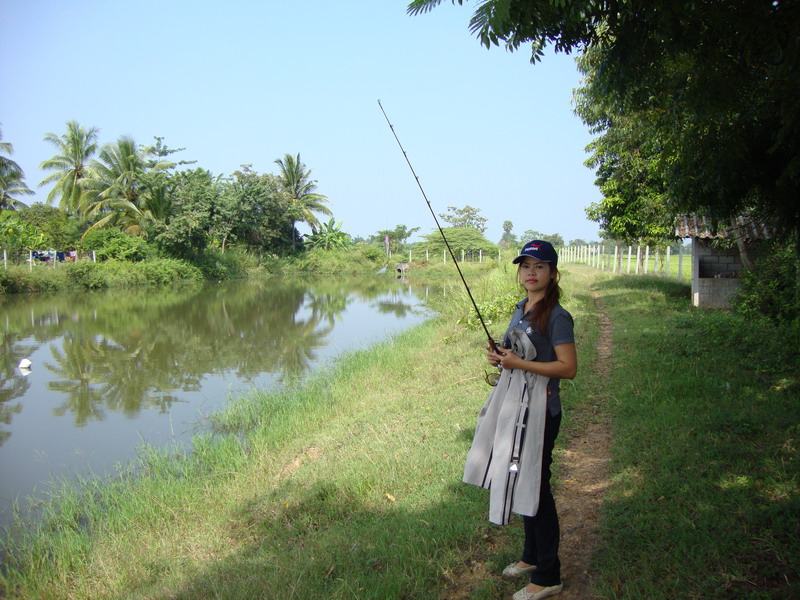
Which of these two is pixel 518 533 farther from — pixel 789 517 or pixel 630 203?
pixel 630 203

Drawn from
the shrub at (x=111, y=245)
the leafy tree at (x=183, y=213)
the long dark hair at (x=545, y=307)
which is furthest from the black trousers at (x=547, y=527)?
the leafy tree at (x=183, y=213)

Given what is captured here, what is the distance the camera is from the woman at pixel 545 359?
2588 millimetres

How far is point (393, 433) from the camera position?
5938 mm

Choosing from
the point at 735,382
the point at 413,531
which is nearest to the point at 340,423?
the point at 413,531

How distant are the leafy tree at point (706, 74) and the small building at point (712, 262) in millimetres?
7240

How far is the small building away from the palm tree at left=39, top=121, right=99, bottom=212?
35242mm

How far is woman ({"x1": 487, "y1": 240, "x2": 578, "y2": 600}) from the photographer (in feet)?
8.49

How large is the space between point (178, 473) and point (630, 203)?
12659 millimetres

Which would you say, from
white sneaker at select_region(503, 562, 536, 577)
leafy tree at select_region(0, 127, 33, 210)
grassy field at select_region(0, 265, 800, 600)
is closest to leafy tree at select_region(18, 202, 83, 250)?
leafy tree at select_region(0, 127, 33, 210)

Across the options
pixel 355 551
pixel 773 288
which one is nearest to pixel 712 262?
pixel 773 288

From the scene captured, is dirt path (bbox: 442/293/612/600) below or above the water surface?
above

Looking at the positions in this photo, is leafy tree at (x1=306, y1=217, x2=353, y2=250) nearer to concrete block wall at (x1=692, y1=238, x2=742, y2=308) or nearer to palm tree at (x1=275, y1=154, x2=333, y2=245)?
palm tree at (x1=275, y1=154, x2=333, y2=245)

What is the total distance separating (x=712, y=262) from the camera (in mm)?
13492

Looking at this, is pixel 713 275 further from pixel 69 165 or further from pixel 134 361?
pixel 69 165
